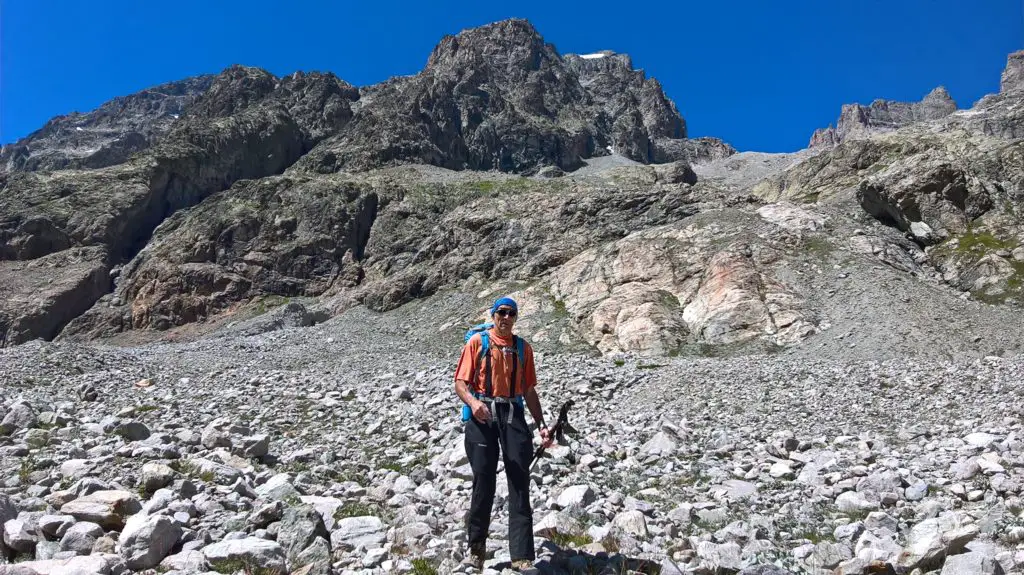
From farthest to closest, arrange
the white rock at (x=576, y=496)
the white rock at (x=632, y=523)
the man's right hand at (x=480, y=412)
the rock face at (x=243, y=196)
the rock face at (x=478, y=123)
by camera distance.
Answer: the rock face at (x=478, y=123) < the rock face at (x=243, y=196) < the white rock at (x=576, y=496) < the white rock at (x=632, y=523) < the man's right hand at (x=480, y=412)

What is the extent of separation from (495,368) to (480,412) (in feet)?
1.78

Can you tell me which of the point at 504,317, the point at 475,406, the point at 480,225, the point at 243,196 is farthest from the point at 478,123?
the point at 475,406

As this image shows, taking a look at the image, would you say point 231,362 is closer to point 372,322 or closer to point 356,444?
point 372,322

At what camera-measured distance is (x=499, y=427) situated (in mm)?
6516

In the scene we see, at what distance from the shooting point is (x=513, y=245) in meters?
55.5

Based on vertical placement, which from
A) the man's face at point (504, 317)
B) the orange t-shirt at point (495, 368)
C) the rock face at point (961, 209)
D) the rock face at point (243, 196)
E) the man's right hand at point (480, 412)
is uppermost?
the rock face at point (243, 196)

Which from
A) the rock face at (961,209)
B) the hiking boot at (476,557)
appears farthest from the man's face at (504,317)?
the rock face at (961,209)

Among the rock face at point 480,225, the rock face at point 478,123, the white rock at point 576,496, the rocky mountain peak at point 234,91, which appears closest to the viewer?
the white rock at point 576,496

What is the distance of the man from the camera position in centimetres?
616

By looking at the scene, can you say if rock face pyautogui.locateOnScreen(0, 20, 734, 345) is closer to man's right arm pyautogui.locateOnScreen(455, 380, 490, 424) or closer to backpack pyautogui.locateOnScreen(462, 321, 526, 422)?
backpack pyautogui.locateOnScreen(462, 321, 526, 422)

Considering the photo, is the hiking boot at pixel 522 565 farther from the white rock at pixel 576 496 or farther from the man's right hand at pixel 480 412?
the white rock at pixel 576 496

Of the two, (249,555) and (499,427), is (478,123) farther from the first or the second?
(249,555)

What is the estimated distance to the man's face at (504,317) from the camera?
6770mm

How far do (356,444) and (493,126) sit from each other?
14864 cm
